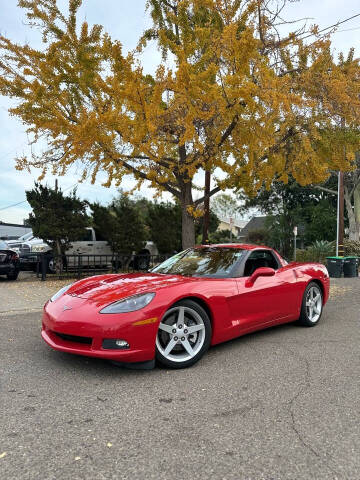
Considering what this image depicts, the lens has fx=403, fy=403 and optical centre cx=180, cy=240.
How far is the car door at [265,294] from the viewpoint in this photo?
4.67m

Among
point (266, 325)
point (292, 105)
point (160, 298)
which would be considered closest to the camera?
point (160, 298)

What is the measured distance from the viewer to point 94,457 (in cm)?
237

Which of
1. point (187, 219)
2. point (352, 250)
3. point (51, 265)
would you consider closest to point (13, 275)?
point (51, 265)

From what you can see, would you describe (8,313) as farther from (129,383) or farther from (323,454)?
(323,454)

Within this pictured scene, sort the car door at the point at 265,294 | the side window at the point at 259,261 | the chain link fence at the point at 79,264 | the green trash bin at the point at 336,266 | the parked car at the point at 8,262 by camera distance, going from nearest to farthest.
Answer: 1. the car door at the point at 265,294
2. the side window at the point at 259,261
3. the parked car at the point at 8,262
4. the chain link fence at the point at 79,264
5. the green trash bin at the point at 336,266

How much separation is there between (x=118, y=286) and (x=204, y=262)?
4.37ft

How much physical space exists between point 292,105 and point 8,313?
728 centimetres

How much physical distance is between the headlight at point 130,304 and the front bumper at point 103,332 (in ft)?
0.20

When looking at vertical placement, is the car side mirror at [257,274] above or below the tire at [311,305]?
above

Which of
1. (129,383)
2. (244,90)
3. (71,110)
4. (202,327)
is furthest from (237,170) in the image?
(129,383)

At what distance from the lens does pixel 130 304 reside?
3.80m

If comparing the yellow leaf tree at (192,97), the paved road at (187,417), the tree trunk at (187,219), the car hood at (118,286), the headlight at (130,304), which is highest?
the yellow leaf tree at (192,97)

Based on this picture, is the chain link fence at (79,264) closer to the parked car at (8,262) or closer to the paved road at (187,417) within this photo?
the parked car at (8,262)

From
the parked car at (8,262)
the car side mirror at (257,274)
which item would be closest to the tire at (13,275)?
the parked car at (8,262)
